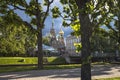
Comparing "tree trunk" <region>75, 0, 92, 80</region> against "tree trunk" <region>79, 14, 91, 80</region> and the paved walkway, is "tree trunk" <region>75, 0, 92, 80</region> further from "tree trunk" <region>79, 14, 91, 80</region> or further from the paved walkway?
the paved walkway

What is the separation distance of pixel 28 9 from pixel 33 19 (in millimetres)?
Answer: 1711

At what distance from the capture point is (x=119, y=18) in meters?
54.0

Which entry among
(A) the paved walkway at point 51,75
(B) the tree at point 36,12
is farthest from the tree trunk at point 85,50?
(B) the tree at point 36,12

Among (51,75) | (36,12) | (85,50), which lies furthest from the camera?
(36,12)

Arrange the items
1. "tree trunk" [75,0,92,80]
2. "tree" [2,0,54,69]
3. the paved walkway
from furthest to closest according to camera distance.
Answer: "tree" [2,0,54,69], the paved walkway, "tree trunk" [75,0,92,80]

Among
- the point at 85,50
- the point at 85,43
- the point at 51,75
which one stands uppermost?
the point at 85,43

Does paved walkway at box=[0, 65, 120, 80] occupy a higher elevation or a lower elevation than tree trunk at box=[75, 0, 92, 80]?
lower

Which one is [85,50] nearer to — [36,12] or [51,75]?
[51,75]

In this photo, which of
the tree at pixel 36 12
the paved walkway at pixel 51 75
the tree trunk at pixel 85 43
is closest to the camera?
the tree trunk at pixel 85 43

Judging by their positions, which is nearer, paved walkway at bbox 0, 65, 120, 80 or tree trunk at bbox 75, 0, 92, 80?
tree trunk at bbox 75, 0, 92, 80

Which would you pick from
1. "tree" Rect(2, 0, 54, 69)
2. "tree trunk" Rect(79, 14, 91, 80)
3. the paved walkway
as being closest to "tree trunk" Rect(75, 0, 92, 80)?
"tree trunk" Rect(79, 14, 91, 80)

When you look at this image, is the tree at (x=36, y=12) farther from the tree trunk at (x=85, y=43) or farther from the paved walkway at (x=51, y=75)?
the tree trunk at (x=85, y=43)

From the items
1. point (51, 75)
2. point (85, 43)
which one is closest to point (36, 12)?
point (51, 75)

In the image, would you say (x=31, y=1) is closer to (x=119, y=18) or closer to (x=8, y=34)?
(x=8, y=34)
